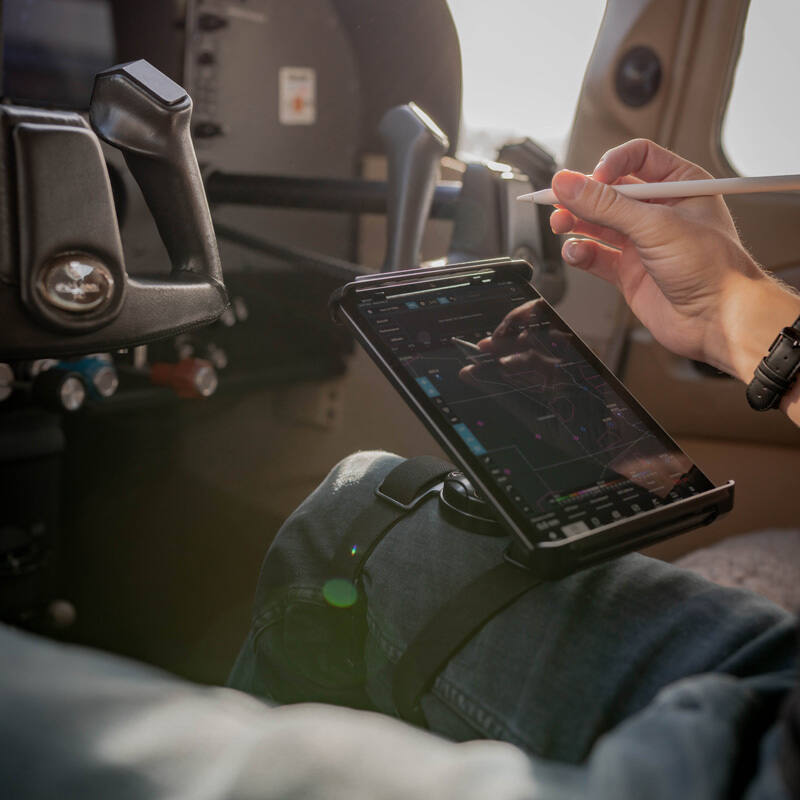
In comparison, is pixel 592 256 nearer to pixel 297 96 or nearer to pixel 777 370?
pixel 777 370

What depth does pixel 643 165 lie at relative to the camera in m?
0.84

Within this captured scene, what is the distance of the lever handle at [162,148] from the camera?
0.55 metres

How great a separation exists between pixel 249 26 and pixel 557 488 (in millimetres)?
1434

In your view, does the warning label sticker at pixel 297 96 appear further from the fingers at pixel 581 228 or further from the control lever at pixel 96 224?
the control lever at pixel 96 224

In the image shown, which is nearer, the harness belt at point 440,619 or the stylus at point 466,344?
the harness belt at point 440,619

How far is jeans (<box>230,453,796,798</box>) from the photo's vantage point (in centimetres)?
29

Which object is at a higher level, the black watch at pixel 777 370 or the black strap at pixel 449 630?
the black watch at pixel 777 370

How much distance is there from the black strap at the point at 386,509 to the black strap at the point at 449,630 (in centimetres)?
9

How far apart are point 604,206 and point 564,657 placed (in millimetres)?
Result: 386

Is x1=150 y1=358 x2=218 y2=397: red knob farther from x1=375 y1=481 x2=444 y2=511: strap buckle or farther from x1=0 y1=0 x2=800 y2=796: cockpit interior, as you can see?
x1=375 y1=481 x2=444 y2=511: strap buckle

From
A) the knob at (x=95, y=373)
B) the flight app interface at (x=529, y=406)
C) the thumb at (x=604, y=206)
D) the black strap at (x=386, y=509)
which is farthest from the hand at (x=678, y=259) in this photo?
the knob at (x=95, y=373)

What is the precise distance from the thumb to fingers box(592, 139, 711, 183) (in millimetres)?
75

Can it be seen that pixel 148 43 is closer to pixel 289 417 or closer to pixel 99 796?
pixel 289 417

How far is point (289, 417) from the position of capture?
2.06 metres
